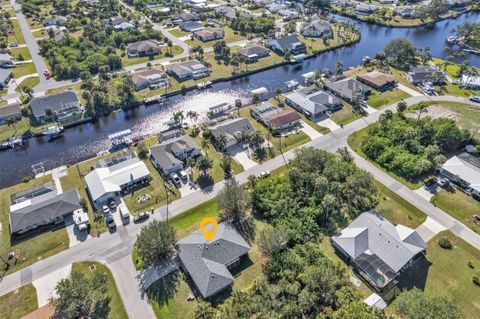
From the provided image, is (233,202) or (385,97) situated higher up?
(233,202)

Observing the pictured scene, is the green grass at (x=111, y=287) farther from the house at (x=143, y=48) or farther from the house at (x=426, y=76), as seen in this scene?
the house at (x=426, y=76)

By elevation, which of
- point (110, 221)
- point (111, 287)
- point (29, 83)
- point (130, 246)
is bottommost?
point (111, 287)

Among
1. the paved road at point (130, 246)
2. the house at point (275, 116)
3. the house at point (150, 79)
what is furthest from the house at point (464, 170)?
the house at point (150, 79)

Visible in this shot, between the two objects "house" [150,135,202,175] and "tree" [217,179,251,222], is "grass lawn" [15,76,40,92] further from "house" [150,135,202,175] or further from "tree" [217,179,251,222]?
"tree" [217,179,251,222]

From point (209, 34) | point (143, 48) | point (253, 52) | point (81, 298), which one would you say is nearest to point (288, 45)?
point (253, 52)

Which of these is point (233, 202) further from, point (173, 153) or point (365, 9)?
point (365, 9)

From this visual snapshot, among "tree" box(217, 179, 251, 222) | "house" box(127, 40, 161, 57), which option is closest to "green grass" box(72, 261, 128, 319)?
"tree" box(217, 179, 251, 222)
